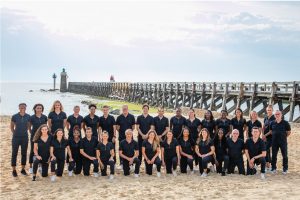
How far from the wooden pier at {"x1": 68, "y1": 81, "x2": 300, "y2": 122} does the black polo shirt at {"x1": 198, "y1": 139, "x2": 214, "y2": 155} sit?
12.0 meters

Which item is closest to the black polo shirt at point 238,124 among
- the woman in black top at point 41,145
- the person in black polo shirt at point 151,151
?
the person in black polo shirt at point 151,151

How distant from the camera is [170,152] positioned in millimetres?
9617

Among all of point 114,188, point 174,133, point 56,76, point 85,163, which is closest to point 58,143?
point 85,163

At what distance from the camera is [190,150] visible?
9.74 meters

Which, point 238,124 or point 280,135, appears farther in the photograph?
point 238,124

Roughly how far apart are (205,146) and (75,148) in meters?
3.29

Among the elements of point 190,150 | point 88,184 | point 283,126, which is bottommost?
point 88,184

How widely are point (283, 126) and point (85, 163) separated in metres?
5.17

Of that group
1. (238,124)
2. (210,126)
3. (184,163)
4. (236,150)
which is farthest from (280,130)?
(184,163)

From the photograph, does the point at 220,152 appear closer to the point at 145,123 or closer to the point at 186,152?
the point at 186,152

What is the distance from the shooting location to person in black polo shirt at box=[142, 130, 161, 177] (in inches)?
372

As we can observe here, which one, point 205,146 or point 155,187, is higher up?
point 205,146

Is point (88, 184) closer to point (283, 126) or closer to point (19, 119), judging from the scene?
A: point (19, 119)

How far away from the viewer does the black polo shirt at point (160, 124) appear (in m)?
10.2
